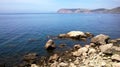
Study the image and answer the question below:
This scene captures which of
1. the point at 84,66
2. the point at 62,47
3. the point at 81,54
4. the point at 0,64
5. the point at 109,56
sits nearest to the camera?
the point at 84,66

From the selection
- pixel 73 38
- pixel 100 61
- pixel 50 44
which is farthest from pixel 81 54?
pixel 73 38

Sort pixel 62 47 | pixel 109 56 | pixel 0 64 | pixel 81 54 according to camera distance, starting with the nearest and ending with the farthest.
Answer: pixel 109 56
pixel 0 64
pixel 81 54
pixel 62 47

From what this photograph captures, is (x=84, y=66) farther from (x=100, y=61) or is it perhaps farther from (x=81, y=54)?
(x=81, y=54)

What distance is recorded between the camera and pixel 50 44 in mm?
35594

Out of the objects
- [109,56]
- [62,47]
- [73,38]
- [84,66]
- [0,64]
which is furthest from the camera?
[73,38]

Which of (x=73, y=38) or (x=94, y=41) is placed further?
(x=73, y=38)

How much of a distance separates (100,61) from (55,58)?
8909mm

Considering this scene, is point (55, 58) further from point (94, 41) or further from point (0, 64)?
point (94, 41)

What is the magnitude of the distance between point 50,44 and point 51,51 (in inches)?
88.5

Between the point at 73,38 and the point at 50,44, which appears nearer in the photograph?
the point at 50,44

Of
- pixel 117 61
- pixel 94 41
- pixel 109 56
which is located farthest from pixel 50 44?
pixel 117 61

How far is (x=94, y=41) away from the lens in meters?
37.9

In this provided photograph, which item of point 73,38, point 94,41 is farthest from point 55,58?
point 73,38

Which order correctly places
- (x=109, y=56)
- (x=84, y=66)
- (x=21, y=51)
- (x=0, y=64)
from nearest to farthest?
(x=84, y=66)
(x=109, y=56)
(x=0, y=64)
(x=21, y=51)
